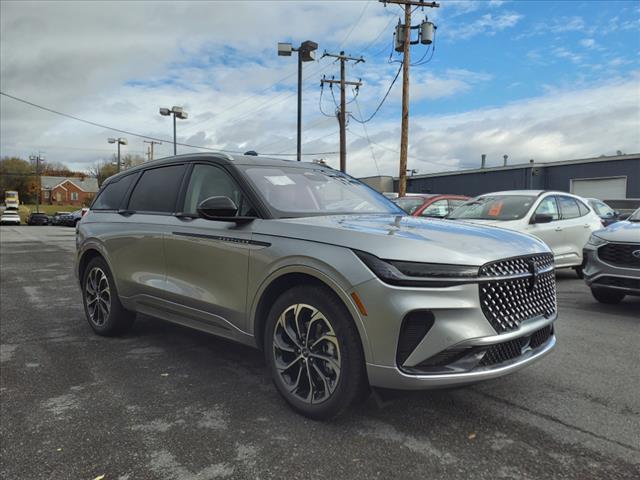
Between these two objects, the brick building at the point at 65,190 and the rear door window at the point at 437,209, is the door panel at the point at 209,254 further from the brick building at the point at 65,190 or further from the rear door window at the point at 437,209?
the brick building at the point at 65,190

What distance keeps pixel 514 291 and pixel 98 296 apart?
4.12 m

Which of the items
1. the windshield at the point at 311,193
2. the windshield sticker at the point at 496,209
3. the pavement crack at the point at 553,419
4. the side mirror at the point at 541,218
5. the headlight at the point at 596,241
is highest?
the windshield at the point at 311,193

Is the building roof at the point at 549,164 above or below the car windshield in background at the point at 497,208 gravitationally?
above

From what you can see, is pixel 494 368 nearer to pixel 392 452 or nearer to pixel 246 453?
pixel 392 452

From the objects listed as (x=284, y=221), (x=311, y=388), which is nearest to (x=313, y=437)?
(x=311, y=388)

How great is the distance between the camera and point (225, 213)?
343 cm

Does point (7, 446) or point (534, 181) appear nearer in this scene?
point (7, 446)

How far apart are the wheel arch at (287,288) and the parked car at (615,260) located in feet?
15.2

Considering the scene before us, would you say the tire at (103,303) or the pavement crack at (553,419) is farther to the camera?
the tire at (103,303)

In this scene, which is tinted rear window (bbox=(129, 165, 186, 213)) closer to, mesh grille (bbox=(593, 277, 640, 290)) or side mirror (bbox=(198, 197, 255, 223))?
side mirror (bbox=(198, 197, 255, 223))

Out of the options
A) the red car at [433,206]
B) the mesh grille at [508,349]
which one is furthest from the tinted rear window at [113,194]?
the red car at [433,206]

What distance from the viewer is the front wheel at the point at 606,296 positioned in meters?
6.54

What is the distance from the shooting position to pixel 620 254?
6023 millimetres

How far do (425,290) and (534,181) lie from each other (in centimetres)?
2994
